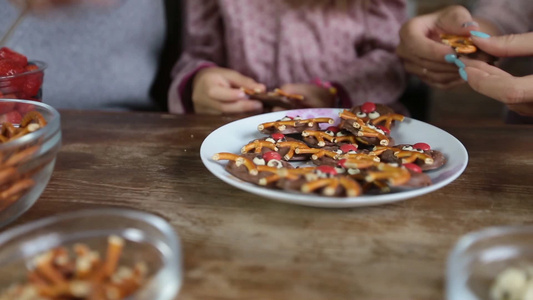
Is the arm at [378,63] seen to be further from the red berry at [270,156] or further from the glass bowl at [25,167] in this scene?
the glass bowl at [25,167]

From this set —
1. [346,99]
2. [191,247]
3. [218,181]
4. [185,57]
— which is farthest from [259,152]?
[185,57]

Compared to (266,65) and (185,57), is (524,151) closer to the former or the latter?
(266,65)

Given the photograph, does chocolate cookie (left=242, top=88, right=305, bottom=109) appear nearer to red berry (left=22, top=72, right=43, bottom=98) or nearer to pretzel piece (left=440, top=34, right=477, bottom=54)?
pretzel piece (left=440, top=34, right=477, bottom=54)

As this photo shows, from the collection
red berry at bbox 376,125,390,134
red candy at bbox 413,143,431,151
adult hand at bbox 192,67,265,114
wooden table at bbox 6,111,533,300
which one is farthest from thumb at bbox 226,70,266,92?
red candy at bbox 413,143,431,151

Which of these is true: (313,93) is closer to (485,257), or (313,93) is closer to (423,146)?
(423,146)

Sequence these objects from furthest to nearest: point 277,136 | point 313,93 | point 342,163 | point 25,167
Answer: point 313,93, point 277,136, point 342,163, point 25,167

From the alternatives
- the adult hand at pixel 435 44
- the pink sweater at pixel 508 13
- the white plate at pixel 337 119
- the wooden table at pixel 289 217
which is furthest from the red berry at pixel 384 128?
the pink sweater at pixel 508 13

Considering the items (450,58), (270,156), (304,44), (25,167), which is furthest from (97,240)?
(304,44)
